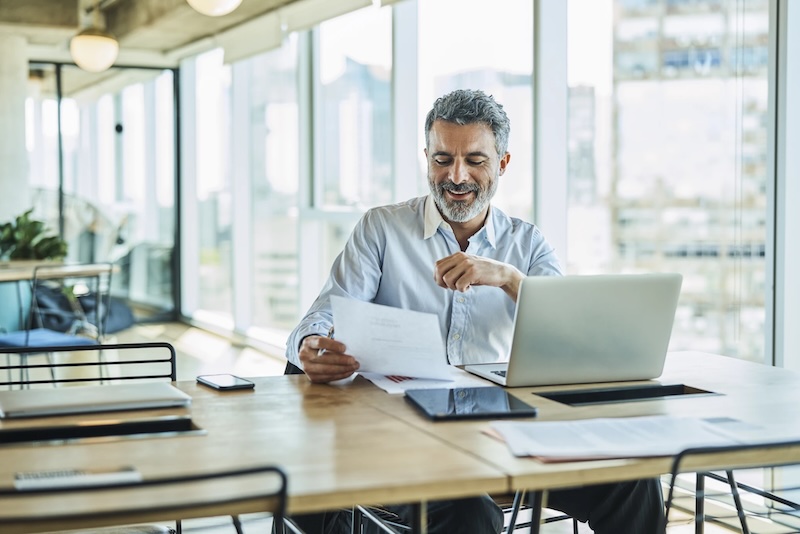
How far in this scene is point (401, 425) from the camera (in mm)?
1677

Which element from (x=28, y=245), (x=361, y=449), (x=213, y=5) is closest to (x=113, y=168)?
(x=28, y=245)

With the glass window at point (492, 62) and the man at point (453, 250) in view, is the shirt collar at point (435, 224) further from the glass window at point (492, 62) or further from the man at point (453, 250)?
the glass window at point (492, 62)

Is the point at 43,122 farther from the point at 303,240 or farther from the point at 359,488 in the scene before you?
the point at 359,488

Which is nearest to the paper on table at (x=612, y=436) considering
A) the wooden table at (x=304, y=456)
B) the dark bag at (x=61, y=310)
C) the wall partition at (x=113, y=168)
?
the wooden table at (x=304, y=456)

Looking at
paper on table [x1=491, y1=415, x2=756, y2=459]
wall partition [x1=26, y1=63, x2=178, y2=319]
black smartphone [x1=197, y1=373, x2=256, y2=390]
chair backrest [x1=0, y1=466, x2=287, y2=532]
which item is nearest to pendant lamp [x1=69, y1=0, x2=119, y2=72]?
wall partition [x1=26, y1=63, x2=178, y2=319]

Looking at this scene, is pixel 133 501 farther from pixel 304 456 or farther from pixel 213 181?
pixel 213 181

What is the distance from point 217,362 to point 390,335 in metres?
5.32

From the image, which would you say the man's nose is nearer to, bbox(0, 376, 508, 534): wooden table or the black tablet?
the black tablet

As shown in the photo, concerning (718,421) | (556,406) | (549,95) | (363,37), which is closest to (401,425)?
(556,406)

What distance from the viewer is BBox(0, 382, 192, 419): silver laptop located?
1.74 m

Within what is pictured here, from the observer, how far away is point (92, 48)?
22.0 ft

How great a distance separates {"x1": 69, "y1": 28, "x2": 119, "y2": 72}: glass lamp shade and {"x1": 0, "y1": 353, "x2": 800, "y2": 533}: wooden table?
5.30 meters

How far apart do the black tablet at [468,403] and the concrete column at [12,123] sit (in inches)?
274

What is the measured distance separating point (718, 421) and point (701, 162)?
2.27 m
